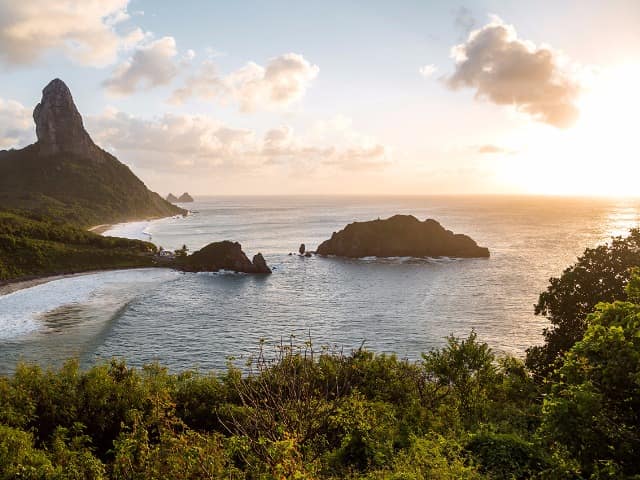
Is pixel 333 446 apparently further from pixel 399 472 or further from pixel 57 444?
pixel 57 444

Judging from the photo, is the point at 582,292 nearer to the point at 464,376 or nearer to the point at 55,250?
the point at 464,376

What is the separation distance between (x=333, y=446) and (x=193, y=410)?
46.9ft

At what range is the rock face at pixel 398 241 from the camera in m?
154

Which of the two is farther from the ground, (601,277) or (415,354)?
(601,277)

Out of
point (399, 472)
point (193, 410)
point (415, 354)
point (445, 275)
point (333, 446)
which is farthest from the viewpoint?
point (445, 275)

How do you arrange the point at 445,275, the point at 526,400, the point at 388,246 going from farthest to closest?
1. the point at 388,246
2. the point at 445,275
3. the point at 526,400

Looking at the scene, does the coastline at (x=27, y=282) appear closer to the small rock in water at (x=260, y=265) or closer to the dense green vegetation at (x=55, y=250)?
the dense green vegetation at (x=55, y=250)

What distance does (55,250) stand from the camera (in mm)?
133625

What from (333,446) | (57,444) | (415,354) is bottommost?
(415,354)

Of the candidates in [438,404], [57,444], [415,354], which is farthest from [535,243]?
[57,444]

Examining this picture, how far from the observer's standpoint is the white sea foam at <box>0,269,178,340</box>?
76.9 m

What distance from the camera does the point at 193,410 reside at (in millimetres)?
37500

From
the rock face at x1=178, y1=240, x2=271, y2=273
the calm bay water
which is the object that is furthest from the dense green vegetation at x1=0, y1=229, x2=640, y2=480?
the rock face at x1=178, y1=240, x2=271, y2=273

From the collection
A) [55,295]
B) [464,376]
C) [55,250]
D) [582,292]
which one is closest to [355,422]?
[464,376]
